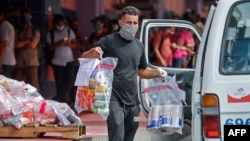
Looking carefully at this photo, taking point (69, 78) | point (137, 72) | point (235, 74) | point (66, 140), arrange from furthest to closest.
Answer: point (69, 78), point (66, 140), point (137, 72), point (235, 74)

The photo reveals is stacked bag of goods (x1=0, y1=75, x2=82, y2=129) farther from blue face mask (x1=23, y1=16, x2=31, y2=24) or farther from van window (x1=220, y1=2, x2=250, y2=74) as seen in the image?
blue face mask (x1=23, y1=16, x2=31, y2=24)

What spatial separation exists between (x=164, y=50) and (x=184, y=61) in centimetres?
51

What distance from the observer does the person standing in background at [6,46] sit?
13.3 metres

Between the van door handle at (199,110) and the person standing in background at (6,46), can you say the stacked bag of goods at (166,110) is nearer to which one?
the van door handle at (199,110)

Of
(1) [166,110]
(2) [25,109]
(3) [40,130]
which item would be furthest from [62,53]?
(1) [166,110]

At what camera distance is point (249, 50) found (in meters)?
5.93

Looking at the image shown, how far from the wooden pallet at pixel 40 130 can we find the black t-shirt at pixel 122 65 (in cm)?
225

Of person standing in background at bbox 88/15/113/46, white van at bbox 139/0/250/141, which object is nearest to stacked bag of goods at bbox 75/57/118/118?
white van at bbox 139/0/250/141

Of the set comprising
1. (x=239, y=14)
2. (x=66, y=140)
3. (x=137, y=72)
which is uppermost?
(x=239, y=14)

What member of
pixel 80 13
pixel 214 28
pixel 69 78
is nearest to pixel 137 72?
pixel 214 28

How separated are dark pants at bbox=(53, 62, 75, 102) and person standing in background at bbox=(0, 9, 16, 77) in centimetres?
144

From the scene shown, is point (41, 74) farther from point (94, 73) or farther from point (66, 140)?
point (94, 73)

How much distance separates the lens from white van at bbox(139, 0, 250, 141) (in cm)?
577

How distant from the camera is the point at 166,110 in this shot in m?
6.97
